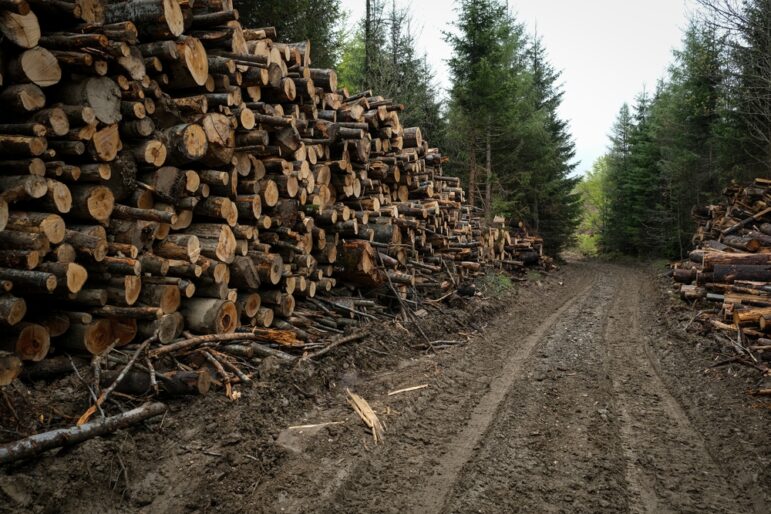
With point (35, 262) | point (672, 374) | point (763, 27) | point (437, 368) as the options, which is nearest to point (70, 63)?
point (35, 262)

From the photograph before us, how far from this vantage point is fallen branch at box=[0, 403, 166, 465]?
11.7ft

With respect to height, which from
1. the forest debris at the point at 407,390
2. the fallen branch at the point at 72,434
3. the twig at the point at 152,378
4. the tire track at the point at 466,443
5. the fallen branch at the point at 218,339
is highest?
the fallen branch at the point at 218,339

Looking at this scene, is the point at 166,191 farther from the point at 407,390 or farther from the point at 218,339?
the point at 407,390

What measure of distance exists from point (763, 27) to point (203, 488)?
22.4 metres

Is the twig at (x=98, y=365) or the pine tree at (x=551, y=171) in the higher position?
the pine tree at (x=551, y=171)

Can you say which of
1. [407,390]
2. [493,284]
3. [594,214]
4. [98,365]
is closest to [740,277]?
[493,284]

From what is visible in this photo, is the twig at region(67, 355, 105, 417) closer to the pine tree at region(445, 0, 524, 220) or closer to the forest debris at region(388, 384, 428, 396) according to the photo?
the forest debris at region(388, 384, 428, 396)

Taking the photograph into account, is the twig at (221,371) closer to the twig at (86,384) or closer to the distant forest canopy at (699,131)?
the twig at (86,384)

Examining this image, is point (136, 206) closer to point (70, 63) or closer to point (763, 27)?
point (70, 63)

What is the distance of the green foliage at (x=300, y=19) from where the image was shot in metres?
13.3

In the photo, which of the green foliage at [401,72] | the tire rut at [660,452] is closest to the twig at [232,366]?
the tire rut at [660,452]

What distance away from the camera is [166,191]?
574 centimetres

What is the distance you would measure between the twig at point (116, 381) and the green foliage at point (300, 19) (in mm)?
11009

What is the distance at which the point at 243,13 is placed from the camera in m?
13.3
